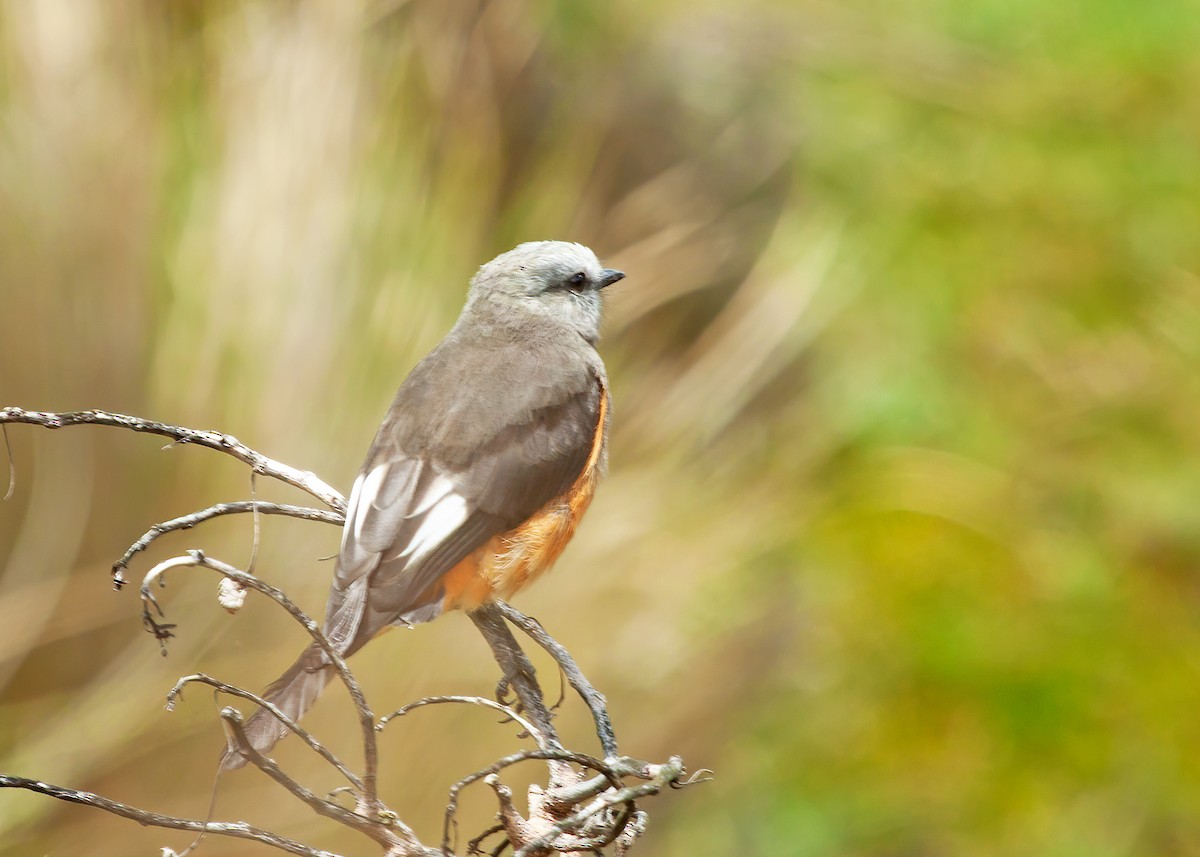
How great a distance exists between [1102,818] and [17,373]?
10.8ft

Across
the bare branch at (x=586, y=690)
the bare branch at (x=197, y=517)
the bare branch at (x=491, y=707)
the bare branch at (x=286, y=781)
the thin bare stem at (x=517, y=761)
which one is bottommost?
the thin bare stem at (x=517, y=761)

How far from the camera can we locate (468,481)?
7.26 ft

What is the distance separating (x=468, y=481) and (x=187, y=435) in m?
0.63

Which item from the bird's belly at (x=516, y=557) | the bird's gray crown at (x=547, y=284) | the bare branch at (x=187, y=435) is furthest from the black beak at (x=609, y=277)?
the bare branch at (x=187, y=435)

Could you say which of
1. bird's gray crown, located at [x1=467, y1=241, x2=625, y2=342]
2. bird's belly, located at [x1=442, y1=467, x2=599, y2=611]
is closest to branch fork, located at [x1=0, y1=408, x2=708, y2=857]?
bird's belly, located at [x1=442, y1=467, x2=599, y2=611]

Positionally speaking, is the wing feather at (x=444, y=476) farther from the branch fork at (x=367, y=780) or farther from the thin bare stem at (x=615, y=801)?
the thin bare stem at (x=615, y=801)

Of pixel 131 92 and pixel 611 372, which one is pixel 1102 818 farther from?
pixel 131 92

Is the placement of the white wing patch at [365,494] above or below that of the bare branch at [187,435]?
above

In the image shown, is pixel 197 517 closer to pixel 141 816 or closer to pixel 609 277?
pixel 141 816

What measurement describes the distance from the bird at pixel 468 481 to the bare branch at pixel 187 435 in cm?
10

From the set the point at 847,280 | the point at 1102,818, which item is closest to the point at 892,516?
the point at 847,280

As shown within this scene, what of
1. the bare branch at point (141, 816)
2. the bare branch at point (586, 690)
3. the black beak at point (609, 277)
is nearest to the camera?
the bare branch at point (141, 816)

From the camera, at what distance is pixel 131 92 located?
3.10 metres

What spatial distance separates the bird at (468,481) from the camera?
1.99 meters
